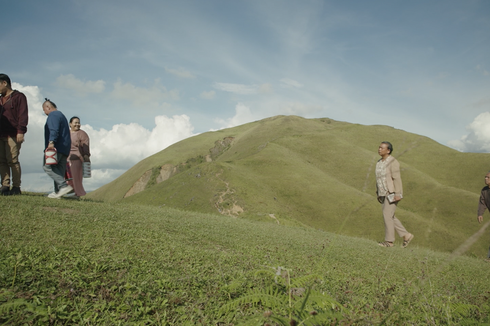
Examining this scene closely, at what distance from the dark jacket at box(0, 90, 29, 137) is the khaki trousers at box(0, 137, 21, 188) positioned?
0.72 ft

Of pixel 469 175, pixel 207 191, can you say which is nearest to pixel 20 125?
pixel 207 191

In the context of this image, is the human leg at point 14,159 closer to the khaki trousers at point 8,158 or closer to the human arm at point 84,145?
the khaki trousers at point 8,158

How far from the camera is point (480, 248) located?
27.8 metres

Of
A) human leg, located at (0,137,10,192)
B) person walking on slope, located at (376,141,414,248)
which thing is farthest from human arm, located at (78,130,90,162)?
person walking on slope, located at (376,141,414,248)

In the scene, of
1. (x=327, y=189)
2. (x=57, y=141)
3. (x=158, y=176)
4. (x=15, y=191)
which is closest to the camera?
(x=15, y=191)

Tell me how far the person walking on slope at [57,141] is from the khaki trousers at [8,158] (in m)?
0.74

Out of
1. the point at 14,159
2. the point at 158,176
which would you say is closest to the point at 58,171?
the point at 14,159

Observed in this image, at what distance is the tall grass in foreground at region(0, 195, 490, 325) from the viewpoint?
290 cm

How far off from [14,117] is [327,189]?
3347 centimetres

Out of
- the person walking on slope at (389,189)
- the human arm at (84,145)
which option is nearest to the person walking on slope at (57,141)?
the human arm at (84,145)

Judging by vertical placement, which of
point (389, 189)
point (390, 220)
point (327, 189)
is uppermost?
point (389, 189)

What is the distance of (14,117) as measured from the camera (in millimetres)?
8594

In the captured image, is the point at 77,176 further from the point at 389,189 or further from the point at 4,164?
the point at 389,189

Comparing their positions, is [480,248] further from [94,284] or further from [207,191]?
[94,284]
